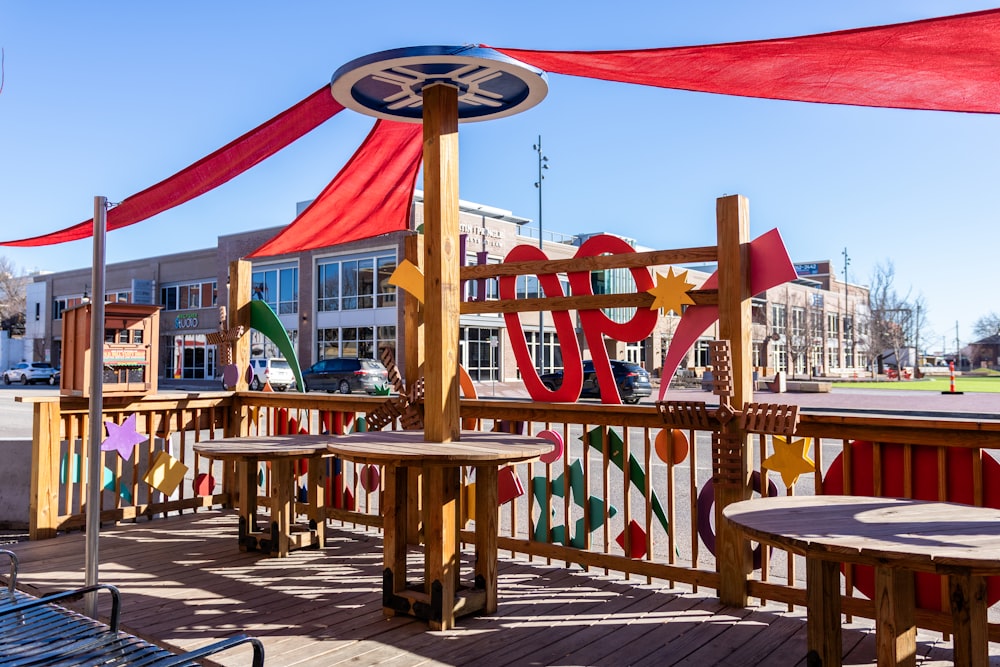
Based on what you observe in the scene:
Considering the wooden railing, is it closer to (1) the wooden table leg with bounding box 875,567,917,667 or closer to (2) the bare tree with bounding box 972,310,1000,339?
(1) the wooden table leg with bounding box 875,567,917,667

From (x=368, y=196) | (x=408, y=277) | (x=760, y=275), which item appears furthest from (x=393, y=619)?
(x=368, y=196)

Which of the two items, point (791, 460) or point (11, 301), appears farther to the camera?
point (11, 301)

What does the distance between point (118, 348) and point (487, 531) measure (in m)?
3.60

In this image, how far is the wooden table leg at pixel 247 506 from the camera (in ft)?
16.8

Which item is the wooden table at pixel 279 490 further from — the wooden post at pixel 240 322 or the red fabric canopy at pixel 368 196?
the red fabric canopy at pixel 368 196

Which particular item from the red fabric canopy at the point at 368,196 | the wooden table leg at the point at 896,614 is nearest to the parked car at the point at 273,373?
the red fabric canopy at the point at 368,196

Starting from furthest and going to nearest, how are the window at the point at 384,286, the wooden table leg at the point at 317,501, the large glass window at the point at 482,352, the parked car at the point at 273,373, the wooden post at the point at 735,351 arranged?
1. the large glass window at the point at 482,352
2. the window at the point at 384,286
3. the parked car at the point at 273,373
4. the wooden table leg at the point at 317,501
5. the wooden post at the point at 735,351

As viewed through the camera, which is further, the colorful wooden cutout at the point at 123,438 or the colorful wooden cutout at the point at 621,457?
the colorful wooden cutout at the point at 123,438

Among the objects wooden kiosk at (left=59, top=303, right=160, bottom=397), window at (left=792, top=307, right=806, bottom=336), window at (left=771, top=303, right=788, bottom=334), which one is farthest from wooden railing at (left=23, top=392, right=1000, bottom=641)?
window at (left=792, top=307, right=806, bottom=336)

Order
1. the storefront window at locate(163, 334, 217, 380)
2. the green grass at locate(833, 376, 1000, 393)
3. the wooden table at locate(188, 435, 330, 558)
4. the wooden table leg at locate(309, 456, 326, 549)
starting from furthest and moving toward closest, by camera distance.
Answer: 1. the storefront window at locate(163, 334, 217, 380)
2. the green grass at locate(833, 376, 1000, 393)
3. the wooden table leg at locate(309, 456, 326, 549)
4. the wooden table at locate(188, 435, 330, 558)

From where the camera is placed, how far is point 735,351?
392 cm

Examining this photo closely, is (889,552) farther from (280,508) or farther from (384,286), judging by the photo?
(384,286)

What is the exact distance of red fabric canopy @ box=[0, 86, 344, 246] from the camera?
4410mm

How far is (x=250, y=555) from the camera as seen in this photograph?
5031mm
